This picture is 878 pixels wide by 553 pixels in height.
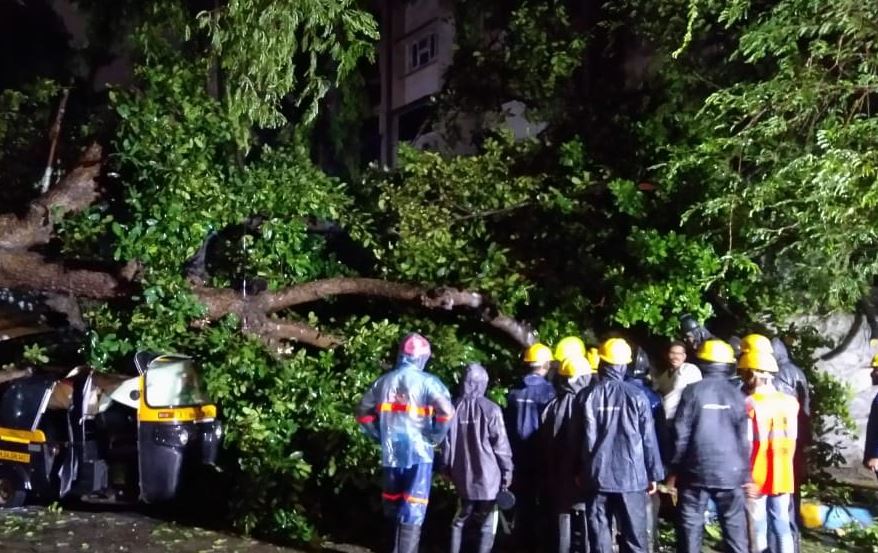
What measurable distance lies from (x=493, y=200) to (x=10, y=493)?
578cm

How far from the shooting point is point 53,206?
32.9 feet

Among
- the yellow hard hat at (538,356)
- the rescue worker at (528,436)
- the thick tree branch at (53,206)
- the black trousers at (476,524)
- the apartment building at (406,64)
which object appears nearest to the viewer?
the black trousers at (476,524)

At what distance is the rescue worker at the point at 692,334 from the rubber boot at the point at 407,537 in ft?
10.4

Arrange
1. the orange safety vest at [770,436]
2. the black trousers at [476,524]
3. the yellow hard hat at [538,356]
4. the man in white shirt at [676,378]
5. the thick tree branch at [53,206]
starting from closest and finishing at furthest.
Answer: the orange safety vest at [770,436], the black trousers at [476,524], the man in white shirt at [676,378], the yellow hard hat at [538,356], the thick tree branch at [53,206]

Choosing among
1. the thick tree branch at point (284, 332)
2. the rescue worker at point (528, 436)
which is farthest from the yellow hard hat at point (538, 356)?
the thick tree branch at point (284, 332)

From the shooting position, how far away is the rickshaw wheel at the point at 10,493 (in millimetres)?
9289

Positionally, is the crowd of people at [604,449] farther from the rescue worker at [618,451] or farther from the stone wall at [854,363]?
the stone wall at [854,363]

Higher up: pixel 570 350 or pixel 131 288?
pixel 131 288

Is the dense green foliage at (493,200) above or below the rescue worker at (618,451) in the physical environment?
above

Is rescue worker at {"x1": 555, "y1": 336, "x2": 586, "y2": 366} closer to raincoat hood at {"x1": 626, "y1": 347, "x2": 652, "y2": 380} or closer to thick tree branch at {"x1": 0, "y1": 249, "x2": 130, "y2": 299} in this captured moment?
raincoat hood at {"x1": 626, "y1": 347, "x2": 652, "y2": 380}

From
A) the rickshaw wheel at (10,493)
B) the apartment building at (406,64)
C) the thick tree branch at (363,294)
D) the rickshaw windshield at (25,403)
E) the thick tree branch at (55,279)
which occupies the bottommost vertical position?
the rickshaw wheel at (10,493)

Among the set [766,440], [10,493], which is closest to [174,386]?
[10,493]

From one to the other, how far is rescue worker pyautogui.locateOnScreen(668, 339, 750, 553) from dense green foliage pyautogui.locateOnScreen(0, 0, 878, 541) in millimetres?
1673

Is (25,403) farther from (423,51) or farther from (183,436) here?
(423,51)
